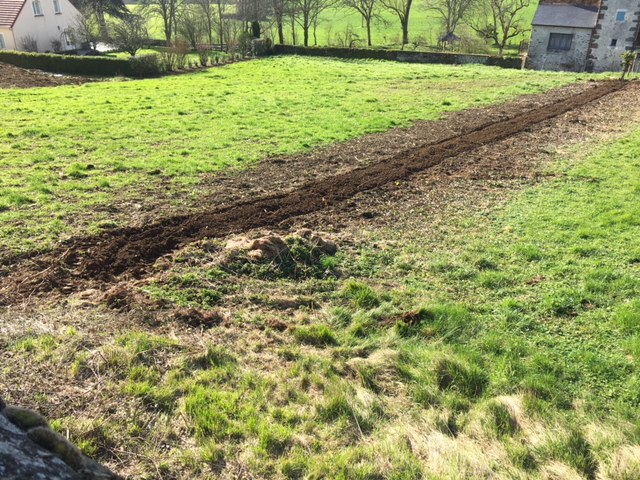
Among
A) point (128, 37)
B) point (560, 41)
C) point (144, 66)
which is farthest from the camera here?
point (560, 41)

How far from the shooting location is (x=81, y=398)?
13.6 ft

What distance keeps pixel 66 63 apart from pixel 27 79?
5878 mm

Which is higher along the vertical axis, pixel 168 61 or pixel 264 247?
pixel 168 61

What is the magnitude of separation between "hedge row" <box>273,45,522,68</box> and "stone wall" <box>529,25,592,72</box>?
6.82 m

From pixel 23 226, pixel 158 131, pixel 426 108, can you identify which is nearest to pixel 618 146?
pixel 426 108

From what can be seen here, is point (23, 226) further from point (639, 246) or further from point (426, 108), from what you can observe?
point (426, 108)

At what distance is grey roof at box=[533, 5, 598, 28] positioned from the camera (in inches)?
1577

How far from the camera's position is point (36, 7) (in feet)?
141

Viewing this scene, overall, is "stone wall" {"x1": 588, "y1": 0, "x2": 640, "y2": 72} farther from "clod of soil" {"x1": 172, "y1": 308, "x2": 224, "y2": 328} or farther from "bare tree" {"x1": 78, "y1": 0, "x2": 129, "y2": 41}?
"clod of soil" {"x1": 172, "y1": 308, "x2": 224, "y2": 328}

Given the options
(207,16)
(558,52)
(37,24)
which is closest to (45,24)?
(37,24)

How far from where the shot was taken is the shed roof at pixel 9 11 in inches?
1570

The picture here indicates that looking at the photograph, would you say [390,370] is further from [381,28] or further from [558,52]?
[381,28]

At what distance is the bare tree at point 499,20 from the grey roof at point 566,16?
530 centimetres

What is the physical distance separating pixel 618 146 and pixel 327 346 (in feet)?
38.8
